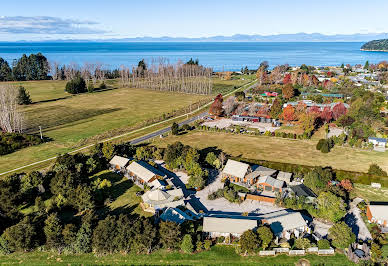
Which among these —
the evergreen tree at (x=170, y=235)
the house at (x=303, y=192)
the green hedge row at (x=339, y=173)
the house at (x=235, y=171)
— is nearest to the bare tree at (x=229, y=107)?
the green hedge row at (x=339, y=173)

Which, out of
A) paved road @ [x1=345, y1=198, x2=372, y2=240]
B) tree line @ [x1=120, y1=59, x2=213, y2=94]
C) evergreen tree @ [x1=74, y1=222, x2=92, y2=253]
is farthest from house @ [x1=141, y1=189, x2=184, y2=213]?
tree line @ [x1=120, y1=59, x2=213, y2=94]

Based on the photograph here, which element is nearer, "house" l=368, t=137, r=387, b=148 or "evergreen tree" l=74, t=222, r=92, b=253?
"evergreen tree" l=74, t=222, r=92, b=253

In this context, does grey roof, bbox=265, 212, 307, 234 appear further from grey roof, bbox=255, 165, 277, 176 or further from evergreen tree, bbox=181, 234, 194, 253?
grey roof, bbox=255, 165, 277, 176

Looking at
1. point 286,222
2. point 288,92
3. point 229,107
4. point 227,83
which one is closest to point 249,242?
point 286,222

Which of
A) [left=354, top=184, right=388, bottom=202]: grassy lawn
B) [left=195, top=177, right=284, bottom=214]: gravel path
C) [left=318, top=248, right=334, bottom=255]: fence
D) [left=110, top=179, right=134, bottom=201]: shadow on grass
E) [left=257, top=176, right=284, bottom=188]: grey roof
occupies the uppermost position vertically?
[left=257, top=176, right=284, bottom=188]: grey roof

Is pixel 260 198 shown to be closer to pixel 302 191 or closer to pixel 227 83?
pixel 302 191
